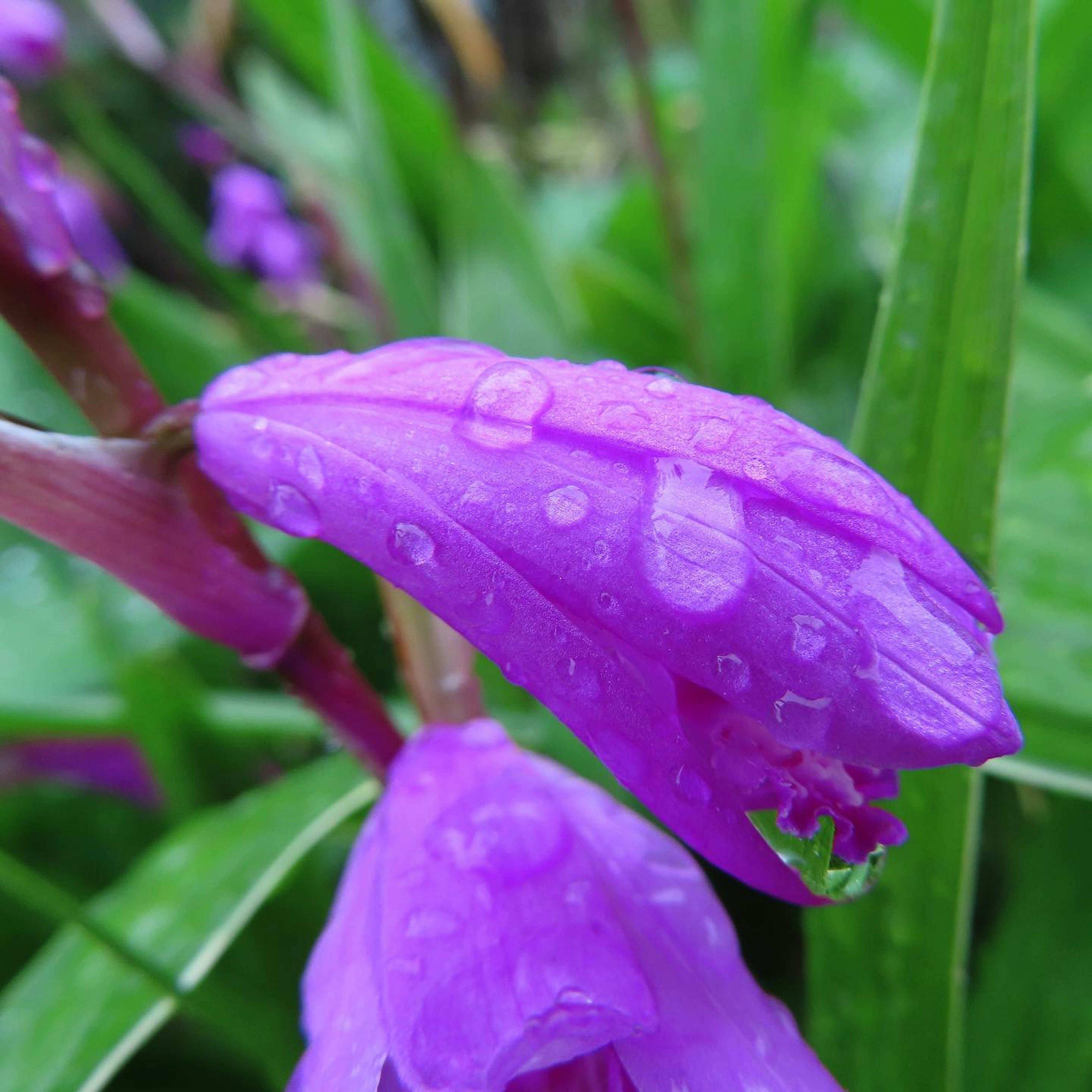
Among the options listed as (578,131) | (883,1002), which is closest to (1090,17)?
(883,1002)

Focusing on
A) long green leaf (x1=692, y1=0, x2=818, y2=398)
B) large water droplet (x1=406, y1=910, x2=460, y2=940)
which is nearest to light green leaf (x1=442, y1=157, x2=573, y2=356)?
long green leaf (x1=692, y1=0, x2=818, y2=398)

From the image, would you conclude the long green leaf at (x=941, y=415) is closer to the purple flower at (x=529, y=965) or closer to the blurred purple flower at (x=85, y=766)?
the purple flower at (x=529, y=965)

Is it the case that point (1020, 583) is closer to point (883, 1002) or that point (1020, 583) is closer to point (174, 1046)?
point (883, 1002)

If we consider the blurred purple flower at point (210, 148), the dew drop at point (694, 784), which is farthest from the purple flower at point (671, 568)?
the blurred purple flower at point (210, 148)

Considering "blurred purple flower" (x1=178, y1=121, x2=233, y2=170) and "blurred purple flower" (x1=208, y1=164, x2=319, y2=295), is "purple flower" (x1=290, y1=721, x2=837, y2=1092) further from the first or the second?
"blurred purple flower" (x1=178, y1=121, x2=233, y2=170)

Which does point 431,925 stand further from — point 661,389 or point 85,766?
point 85,766
